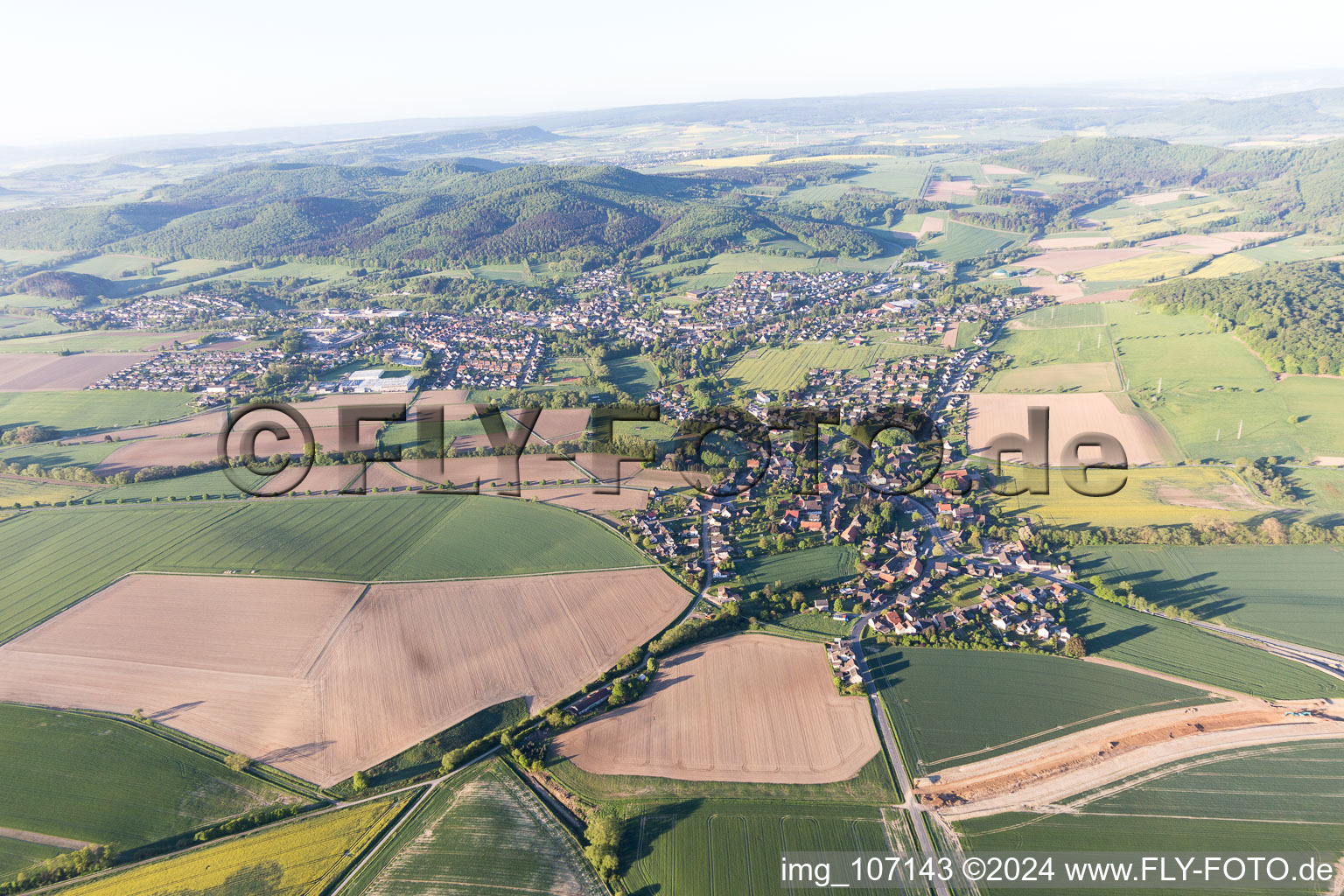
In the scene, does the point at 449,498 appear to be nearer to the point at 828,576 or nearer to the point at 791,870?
the point at 828,576

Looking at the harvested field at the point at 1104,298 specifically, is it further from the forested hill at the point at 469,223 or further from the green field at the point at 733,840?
the green field at the point at 733,840

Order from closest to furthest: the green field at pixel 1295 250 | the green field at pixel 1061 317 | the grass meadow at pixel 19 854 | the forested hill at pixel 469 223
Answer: the grass meadow at pixel 19 854
the green field at pixel 1061 317
the green field at pixel 1295 250
the forested hill at pixel 469 223

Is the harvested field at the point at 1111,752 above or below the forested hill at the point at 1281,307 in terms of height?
below

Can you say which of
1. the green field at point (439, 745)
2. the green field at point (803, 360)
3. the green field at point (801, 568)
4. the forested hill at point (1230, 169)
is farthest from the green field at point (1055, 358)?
the forested hill at point (1230, 169)

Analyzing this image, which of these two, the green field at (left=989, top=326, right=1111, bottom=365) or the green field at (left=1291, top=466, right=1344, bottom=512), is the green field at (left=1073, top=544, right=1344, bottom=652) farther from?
the green field at (left=989, top=326, right=1111, bottom=365)

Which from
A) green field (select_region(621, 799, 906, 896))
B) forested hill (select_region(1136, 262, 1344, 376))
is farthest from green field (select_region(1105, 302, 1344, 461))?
green field (select_region(621, 799, 906, 896))

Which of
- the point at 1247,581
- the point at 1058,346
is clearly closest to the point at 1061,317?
the point at 1058,346

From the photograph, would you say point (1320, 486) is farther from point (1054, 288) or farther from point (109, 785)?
point (109, 785)
